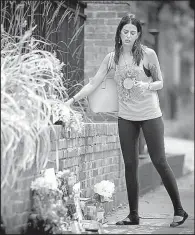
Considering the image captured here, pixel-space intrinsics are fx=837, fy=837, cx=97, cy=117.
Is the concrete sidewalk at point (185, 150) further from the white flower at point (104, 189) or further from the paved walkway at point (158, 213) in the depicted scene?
the white flower at point (104, 189)

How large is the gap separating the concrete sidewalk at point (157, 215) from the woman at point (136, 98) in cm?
18

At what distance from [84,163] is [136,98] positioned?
1021 mm

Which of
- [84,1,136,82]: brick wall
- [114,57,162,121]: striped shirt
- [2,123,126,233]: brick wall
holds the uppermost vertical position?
[84,1,136,82]: brick wall

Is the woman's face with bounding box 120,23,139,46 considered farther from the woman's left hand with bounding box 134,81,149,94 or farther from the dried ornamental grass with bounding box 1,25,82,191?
the dried ornamental grass with bounding box 1,25,82,191

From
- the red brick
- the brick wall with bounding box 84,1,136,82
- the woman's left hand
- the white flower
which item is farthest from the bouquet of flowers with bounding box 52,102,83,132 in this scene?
the red brick

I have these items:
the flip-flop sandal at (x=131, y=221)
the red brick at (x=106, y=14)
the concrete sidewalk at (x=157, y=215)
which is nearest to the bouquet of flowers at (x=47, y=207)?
the concrete sidewalk at (x=157, y=215)

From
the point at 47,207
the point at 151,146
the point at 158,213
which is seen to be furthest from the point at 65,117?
the point at 158,213

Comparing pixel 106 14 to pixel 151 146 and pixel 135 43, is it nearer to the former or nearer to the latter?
pixel 135 43

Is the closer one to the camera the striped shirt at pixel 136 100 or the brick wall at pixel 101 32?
the striped shirt at pixel 136 100

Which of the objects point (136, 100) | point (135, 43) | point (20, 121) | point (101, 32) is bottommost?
point (20, 121)

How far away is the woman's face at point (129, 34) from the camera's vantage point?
6.88 metres

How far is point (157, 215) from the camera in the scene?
827cm

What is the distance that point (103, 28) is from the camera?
1012 cm

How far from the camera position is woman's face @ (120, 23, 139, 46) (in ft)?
22.6
